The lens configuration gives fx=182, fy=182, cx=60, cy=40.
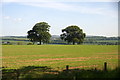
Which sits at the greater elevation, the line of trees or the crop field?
the line of trees

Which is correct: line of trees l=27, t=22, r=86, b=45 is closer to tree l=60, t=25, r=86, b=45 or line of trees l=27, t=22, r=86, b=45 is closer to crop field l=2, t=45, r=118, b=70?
tree l=60, t=25, r=86, b=45

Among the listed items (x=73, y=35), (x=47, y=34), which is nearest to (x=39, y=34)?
(x=47, y=34)

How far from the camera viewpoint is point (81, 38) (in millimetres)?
115062

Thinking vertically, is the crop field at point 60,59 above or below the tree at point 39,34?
below

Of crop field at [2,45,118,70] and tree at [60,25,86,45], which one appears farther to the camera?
tree at [60,25,86,45]

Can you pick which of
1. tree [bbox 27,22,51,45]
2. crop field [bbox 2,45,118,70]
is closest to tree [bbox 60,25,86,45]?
tree [bbox 27,22,51,45]

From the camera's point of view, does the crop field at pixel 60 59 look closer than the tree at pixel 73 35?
Yes

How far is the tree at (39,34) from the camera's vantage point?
110 metres

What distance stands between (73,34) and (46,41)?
58.3 ft

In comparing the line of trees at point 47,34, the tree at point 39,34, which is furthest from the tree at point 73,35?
the tree at point 39,34

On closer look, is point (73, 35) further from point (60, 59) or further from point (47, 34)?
point (60, 59)

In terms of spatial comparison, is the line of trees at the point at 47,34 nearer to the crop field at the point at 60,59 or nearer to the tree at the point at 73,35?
the tree at the point at 73,35

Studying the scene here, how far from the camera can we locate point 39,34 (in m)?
111

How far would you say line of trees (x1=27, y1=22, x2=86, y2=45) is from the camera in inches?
4363
